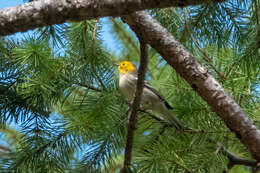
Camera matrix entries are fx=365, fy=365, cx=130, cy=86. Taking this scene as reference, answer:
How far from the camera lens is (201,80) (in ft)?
3.44

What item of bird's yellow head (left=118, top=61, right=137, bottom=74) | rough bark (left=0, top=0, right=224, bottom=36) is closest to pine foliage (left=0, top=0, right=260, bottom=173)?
rough bark (left=0, top=0, right=224, bottom=36)

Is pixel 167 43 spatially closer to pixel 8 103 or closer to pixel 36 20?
pixel 36 20

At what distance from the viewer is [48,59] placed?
3.90ft

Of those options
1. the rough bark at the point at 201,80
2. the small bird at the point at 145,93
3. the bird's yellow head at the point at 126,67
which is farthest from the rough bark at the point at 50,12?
the bird's yellow head at the point at 126,67

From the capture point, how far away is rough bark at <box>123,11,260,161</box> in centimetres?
99

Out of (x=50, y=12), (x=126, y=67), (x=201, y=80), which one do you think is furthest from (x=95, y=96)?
(x=126, y=67)

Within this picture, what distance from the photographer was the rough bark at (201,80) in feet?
3.26

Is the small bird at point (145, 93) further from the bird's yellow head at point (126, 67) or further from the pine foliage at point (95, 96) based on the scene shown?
the pine foliage at point (95, 96)

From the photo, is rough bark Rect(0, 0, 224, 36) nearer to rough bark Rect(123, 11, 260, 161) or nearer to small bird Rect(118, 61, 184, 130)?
rough bark Rect(123, 11, 260, 161)

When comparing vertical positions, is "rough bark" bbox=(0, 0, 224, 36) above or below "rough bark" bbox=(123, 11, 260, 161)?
above

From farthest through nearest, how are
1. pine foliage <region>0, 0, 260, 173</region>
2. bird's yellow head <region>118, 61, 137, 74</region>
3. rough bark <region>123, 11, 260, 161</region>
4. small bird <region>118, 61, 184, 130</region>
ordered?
bird's yellow head <region>118, 61, 137, 74</region> < small bird <region>118, 61, 184, 130</region> < pine foliage <region>0, 0, 260, 173</region> < rough bark <region>123, 11, 260, 161</region>

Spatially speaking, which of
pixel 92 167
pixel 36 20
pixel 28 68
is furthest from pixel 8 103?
pixel 36 20

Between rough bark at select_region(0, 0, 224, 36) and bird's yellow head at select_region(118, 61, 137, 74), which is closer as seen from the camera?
rough bark at select_region(0, 0, 224, 36)

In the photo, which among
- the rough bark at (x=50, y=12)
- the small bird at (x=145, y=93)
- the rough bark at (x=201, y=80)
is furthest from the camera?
the small bird at (x=145, y=93)
